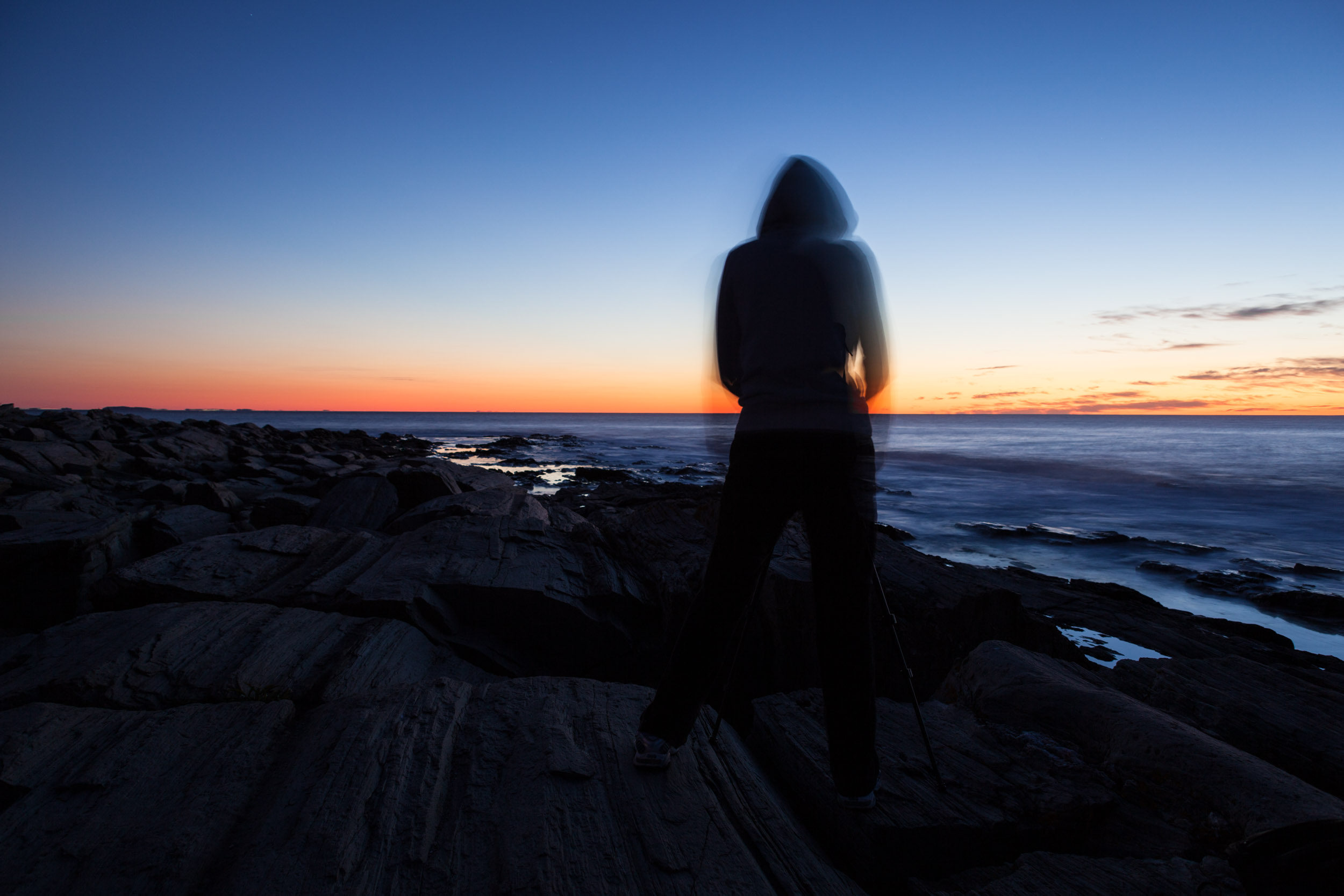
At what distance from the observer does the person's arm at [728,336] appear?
253cm

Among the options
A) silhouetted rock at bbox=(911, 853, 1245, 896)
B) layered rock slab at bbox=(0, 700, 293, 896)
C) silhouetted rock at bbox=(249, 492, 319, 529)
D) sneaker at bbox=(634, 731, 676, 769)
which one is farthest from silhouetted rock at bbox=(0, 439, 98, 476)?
silhouetted rock at bbox=(911, 853, 1245, 896)

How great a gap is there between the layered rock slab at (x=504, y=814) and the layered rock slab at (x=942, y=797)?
0.56ft

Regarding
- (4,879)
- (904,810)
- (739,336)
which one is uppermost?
(739,336)

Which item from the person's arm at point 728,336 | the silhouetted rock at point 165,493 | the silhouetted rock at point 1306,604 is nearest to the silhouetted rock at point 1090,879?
the person's arm at point 728,336

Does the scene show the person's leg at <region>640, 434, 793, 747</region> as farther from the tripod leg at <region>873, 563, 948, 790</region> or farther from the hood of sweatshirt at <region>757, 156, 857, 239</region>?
the hood of sweatshirt at <region>757, 156, 857, 239</region>

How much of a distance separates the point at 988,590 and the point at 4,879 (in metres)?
5.31

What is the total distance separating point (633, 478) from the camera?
68.0 ft

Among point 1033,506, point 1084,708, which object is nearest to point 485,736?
point 1084,708

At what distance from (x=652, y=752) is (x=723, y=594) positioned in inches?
28.2

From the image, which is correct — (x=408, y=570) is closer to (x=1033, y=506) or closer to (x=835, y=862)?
(x=835, y=862)

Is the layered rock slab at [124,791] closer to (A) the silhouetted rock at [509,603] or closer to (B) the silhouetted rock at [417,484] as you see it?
(A) the silhouetted rock at [509,603]

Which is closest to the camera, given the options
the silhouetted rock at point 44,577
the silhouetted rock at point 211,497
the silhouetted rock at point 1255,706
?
the silhouetted rock at point 1255,706

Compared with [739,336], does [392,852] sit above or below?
below

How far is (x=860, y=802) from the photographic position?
2.23 meters
